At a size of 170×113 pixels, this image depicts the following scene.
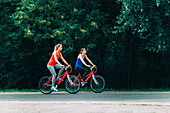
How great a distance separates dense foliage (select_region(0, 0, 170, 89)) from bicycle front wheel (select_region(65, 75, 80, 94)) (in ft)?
17.7

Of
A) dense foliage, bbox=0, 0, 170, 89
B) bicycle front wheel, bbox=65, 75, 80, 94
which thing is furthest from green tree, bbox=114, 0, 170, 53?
bicycle front wheel, bbox=65, 75, 80, 94

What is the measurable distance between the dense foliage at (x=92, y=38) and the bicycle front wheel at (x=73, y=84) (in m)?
5.39

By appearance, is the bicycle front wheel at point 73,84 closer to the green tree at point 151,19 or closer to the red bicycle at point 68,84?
the red bicycle at point 68,84

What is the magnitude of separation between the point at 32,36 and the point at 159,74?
30.1 ft

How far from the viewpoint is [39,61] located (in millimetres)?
21875

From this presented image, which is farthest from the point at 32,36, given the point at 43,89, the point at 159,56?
the point at 159,56

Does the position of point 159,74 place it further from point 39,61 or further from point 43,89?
point 43,89

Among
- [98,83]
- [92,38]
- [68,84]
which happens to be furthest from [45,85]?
[92,38]

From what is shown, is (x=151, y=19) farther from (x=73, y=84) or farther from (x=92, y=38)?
(x=73, y=84)

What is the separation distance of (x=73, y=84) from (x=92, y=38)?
7.68 meters

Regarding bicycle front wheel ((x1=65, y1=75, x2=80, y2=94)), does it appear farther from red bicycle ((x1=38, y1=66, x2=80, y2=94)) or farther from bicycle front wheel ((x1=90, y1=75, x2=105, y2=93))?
bicycle front wheel ((x1=90, y1=75, x2=105, y2=93))

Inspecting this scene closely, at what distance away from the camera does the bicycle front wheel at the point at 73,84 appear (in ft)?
41.0

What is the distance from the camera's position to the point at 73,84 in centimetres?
1254

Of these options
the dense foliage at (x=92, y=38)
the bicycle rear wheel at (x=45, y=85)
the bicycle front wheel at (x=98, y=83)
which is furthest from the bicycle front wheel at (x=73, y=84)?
the dense foliage at (x=92, y=38)
